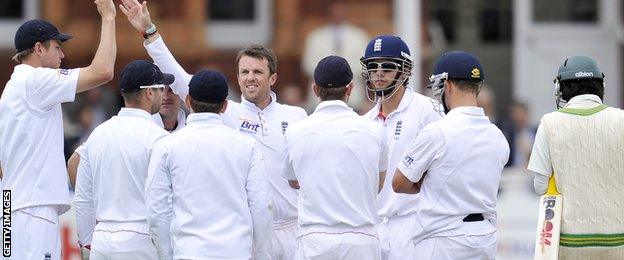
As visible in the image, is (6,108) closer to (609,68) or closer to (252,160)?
(252,160)

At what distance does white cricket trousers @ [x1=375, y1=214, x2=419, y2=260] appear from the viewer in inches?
364

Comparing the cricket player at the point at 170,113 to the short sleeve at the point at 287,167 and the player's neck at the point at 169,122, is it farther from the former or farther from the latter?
the short sleeve at the point at 287,167

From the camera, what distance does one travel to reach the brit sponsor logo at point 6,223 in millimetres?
9328

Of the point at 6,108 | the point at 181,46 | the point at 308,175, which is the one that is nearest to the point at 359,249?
the point at 308,175

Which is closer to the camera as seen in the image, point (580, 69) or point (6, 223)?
point (580, 69)

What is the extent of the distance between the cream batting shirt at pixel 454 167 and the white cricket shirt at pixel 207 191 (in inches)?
37.1

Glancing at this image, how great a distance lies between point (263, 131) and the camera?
972cm

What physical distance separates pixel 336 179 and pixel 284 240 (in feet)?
3.68

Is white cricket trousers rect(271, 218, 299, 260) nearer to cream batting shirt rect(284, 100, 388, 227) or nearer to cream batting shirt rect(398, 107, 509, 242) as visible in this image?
cream batting shirt rect(284, 100, 388, 227)

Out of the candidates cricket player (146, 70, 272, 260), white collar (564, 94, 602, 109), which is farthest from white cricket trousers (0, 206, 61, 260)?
white collar (564, 94, 602, 109)

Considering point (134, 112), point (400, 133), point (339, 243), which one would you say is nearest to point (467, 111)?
point (400, 133)

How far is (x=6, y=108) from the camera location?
927 cm

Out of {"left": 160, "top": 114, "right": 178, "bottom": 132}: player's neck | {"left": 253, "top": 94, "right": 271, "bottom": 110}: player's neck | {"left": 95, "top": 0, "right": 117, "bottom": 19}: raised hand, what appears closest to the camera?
{"left": 95, "top": 0, "right": 117, "bottom": 19}: raised hand

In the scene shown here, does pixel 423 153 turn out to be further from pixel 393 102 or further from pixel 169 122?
pixel 169 122
